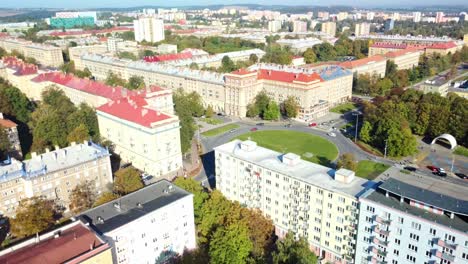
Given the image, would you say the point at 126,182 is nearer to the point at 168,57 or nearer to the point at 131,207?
the point at 131,207

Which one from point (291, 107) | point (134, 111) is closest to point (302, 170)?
point (134, 111)

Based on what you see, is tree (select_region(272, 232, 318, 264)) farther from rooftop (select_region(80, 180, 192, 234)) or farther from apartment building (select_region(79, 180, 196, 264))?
rooftop (select_region(80, 180, 192, 234))

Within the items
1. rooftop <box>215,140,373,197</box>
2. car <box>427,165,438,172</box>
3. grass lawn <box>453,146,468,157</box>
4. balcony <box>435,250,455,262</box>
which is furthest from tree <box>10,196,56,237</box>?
grass lawn <box>453,146,468,157</box>

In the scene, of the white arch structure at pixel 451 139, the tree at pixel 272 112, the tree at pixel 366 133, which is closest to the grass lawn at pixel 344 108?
the tree at pixel 272 112

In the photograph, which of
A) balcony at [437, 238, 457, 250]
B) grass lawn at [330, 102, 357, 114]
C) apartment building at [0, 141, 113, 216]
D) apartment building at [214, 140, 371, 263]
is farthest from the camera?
grass lawn at [330, 102, 357, 114]

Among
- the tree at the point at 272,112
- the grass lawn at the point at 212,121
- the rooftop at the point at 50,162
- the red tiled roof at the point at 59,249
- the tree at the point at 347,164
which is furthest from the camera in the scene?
the tree at the point at 272,112

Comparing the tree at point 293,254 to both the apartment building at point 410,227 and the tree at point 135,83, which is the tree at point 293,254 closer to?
the apartment building at point 410,227

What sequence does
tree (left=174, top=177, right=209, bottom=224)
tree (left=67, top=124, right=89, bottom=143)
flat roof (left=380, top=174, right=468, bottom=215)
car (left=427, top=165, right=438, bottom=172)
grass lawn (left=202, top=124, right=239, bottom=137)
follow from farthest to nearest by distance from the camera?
grass lawn (left=202, top=124, right=239, bottom=137), tree (left=67, top=124, right=89, bottom=143), car (left=427, top=165, right=438, bottom=172), tree (left=174, top=177, right=209, bottom=224), flat roof (left=380, top=174, right=468, bottom=215)

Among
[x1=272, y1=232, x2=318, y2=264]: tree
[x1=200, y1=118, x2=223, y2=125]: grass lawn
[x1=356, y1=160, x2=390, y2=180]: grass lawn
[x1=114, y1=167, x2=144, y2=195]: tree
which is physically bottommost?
[x1=356, y1=160, x2=390, y2=180]: grass lawn
